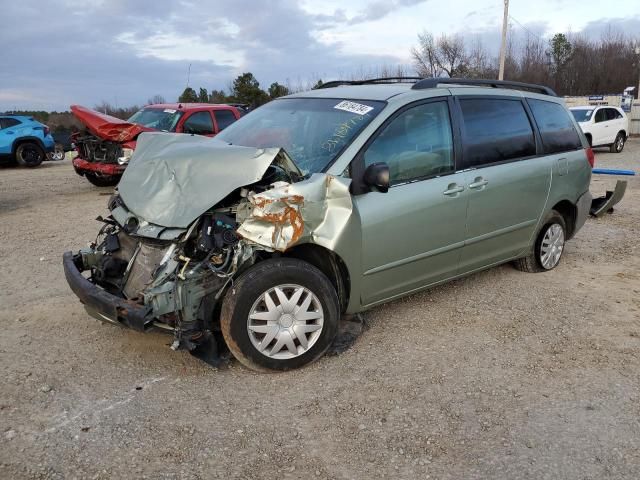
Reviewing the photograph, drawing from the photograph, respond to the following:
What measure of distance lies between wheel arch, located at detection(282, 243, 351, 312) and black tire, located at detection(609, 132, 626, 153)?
18.8 meters

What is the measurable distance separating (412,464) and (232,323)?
50.0 inches

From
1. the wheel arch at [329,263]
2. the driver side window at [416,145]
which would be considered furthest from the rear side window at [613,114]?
the wheel arch at [329,263]

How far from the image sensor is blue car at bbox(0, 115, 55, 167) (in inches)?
610

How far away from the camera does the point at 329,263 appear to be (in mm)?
3709

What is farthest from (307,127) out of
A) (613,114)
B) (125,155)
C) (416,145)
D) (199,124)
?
(613,114)

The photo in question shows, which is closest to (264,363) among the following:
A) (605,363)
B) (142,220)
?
(142,220)

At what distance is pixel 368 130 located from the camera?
12.5 ft

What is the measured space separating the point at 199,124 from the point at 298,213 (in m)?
8.24

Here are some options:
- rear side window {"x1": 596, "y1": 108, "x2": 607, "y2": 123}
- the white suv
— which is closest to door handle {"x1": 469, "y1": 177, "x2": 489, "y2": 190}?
the white suv

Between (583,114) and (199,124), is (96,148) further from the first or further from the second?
(583,114)

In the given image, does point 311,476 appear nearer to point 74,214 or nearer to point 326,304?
point 326,304

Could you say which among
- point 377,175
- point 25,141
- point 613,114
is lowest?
point 377,175

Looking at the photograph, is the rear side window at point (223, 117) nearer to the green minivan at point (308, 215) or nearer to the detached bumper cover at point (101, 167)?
the detached bumper cover at point (101, 167)

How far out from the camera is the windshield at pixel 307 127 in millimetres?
3826
